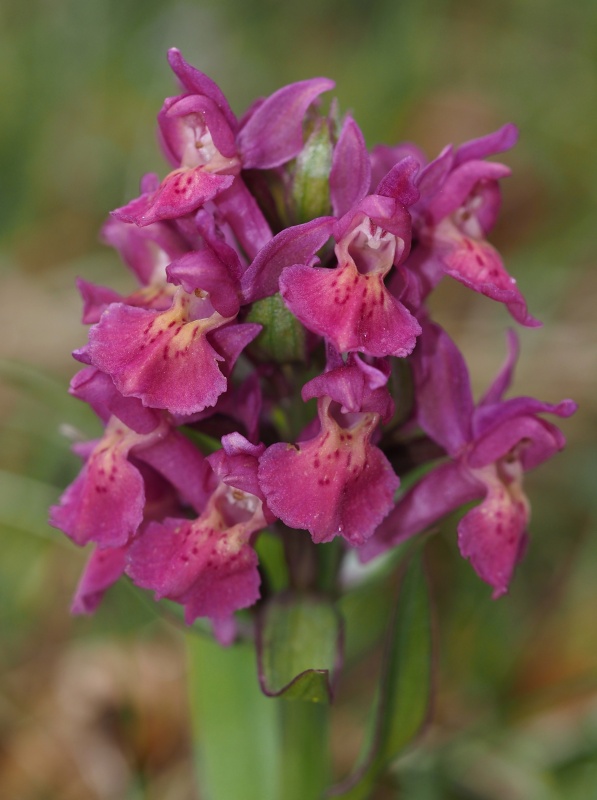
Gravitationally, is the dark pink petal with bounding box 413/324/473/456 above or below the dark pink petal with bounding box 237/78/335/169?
below

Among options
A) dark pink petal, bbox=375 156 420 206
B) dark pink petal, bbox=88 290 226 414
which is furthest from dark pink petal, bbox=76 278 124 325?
dark pink petal, bbox=375 156 420 206

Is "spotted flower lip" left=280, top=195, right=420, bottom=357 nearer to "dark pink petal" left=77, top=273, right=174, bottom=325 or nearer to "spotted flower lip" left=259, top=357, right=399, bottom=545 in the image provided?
"spotted flower lip" left=259, top=357, right=399, bottom=545

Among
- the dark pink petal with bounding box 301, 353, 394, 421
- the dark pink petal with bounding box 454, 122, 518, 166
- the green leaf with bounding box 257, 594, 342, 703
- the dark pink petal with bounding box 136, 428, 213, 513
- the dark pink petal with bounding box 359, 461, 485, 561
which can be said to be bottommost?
the green leaf with bounding box 257, 594, 342, 703

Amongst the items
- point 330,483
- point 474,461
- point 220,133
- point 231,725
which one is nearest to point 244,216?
point 220,133

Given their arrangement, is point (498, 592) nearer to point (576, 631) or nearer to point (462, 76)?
point (576, 631)

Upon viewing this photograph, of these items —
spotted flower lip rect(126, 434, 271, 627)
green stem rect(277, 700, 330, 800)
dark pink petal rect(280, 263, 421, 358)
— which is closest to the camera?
dark pink petal rect(280, 263, 421, 358)

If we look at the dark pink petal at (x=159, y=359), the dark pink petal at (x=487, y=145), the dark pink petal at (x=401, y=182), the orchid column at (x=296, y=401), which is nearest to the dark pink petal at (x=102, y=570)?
the orchid column at (x=296, y=401)

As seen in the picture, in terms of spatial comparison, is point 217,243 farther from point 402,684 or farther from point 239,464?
point 402,684
